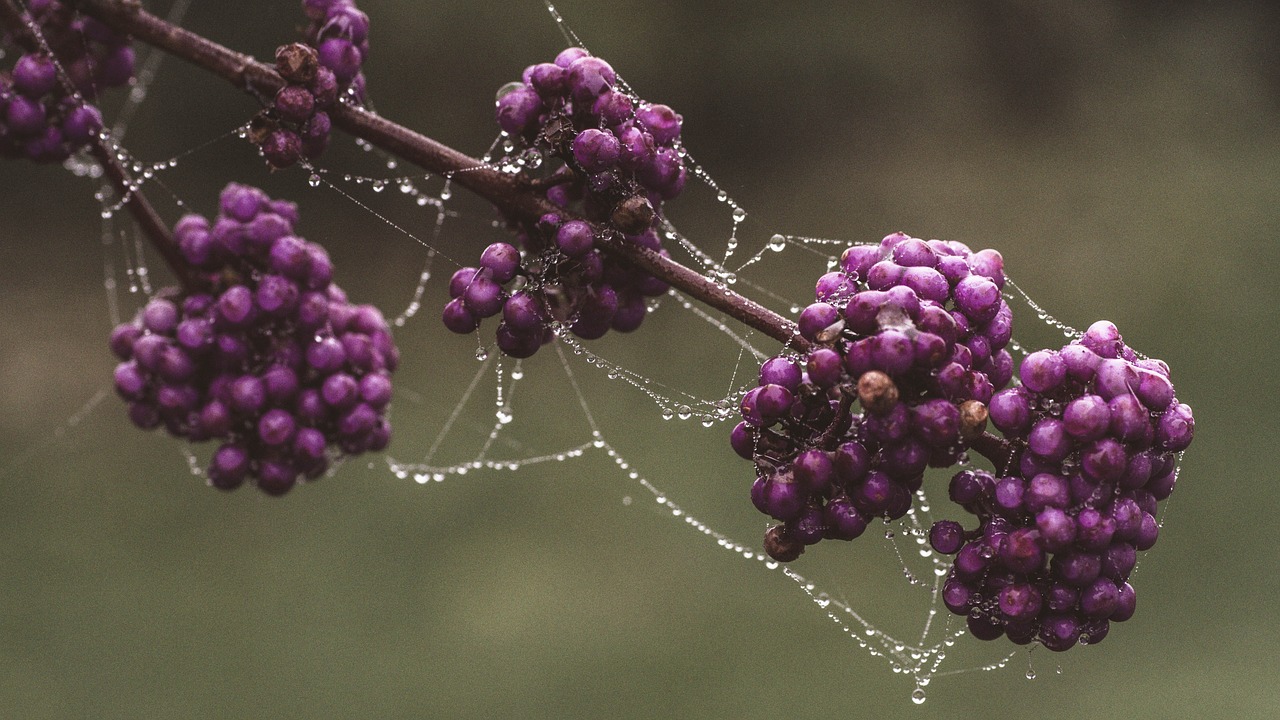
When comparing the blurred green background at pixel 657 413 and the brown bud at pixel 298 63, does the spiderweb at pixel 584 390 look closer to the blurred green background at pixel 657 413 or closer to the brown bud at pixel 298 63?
the blurred green background at pixel 657 413

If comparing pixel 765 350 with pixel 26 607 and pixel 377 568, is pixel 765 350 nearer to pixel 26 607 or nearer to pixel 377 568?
pixel 377 568

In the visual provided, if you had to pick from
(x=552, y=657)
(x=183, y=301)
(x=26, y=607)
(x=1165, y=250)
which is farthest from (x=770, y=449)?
(x=1165, y=250)

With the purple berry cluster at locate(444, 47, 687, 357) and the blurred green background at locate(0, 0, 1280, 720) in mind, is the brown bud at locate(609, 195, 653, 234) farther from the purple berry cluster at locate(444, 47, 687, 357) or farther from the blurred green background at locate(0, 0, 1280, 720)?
the blurred green background at locate(0, 0, 1280, 720)

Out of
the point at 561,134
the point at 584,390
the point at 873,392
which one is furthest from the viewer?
the point at 584,390

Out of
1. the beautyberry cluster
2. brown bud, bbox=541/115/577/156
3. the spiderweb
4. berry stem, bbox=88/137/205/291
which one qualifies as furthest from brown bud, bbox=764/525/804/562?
the spiderweb

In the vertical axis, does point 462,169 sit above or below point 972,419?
above

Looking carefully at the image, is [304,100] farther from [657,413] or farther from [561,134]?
[657,413]

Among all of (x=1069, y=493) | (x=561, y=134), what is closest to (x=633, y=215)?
(x=561, y=134)
